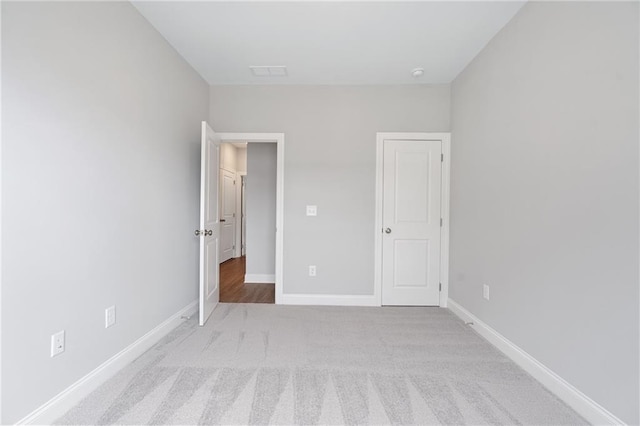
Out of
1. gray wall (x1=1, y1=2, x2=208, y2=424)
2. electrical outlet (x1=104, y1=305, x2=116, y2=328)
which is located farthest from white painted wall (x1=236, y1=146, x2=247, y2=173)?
electrical outlet (x1=104, y1=305, x2=116, y2=328)

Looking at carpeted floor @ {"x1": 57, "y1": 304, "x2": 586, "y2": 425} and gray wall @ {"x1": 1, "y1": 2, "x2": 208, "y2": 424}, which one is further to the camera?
carpeted floor @ {"x1": 57, "y1": 304, "x2": 586, "y2": 425}

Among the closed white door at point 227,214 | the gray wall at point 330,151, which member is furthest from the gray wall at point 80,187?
the closed white door at point 227,214

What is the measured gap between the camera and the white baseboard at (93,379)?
51.7 inches

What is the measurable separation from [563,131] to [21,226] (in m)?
2.89

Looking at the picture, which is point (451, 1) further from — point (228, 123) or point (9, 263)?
point (9, 263)

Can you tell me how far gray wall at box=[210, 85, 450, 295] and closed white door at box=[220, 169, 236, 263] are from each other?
96.3 inches

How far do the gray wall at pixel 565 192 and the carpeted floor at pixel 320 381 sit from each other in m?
0.36

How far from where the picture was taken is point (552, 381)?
161 cm

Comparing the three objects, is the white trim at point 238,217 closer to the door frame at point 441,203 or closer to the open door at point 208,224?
the open door at point 208,224

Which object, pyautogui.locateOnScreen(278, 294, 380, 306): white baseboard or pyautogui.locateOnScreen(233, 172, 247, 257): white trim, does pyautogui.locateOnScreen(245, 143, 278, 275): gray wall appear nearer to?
pyautogui.locateOnScreen(278, 294, 380, 306): white baseboard

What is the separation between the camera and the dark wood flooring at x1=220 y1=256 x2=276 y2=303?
3.25 meters

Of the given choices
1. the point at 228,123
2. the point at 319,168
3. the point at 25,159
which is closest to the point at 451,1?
the point at 319,168

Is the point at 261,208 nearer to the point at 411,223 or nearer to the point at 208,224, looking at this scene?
the point at 208,224

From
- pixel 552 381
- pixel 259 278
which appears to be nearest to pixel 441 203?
pixel 552 381
